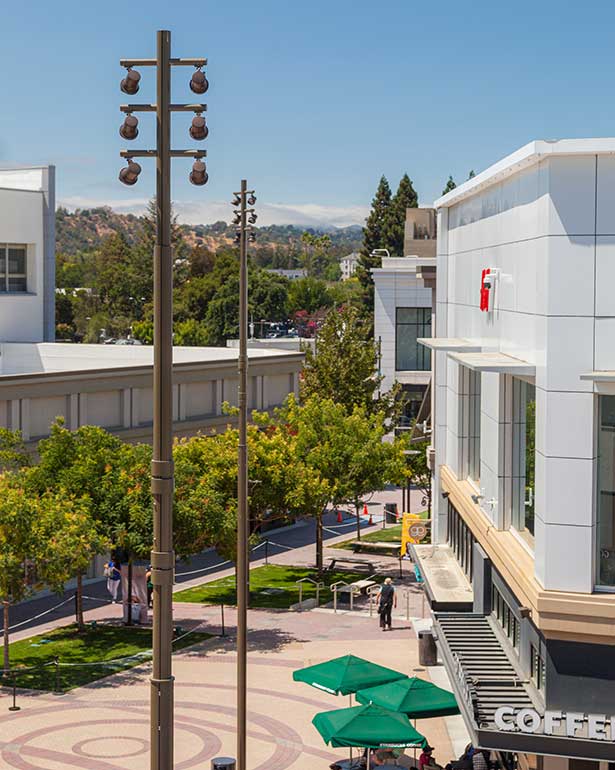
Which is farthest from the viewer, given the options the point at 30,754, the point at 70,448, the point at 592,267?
the point at 70,448

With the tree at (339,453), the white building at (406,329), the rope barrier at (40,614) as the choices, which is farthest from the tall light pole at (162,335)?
the white building at (406,329)

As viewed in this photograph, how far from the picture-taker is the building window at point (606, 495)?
19547mm

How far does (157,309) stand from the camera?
13609 mm

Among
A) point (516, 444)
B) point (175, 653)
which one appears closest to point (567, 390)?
point (516, 444)

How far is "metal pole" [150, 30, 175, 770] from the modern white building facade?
52.8m

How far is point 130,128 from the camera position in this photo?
45.2 feet

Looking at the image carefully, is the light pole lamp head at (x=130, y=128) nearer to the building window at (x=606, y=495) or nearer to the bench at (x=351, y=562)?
the building window at (x=606, y=495)

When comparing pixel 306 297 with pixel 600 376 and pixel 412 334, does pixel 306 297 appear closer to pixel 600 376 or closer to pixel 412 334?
pixel 412 334

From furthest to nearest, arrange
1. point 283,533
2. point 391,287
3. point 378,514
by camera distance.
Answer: point 391,287
point 378,514
point 283,533

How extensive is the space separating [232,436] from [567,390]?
26069 mm

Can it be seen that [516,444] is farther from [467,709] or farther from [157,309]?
[157,309]

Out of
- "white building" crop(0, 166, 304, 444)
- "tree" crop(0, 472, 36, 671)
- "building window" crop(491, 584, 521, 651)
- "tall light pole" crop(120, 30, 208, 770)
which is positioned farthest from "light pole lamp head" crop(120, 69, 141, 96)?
"white building" crop(0, 166, 304, 444)

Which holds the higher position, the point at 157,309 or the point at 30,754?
the point at 157,309

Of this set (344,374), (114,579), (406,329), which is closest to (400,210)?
(406,329)
